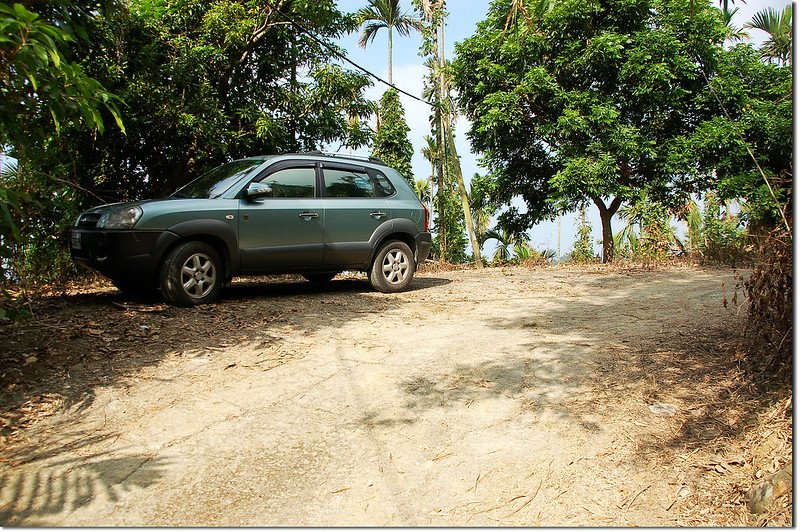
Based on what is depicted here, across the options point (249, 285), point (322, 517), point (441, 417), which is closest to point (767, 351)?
point (441, 417)

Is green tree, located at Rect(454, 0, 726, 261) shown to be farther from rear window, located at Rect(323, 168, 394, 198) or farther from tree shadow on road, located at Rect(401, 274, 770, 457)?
tree shadow on road, located at Rect(401, 274, 770, 457)

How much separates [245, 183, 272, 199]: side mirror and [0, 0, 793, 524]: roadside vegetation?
212 centimetres

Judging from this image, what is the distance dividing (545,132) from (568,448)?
16.1m

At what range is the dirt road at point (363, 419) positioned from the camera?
360 centimetres

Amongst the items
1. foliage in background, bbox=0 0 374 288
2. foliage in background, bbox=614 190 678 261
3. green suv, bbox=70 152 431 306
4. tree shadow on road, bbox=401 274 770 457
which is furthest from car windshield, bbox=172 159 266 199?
foliage in background, bbox=614 190 678 261

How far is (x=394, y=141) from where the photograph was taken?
2022 centimetres

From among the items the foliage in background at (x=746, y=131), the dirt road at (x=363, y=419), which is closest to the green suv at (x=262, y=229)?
the dirt road at (x=363, y=419)

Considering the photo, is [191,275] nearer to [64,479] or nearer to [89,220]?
[89,220]

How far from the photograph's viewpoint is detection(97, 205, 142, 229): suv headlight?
7559 millimetres

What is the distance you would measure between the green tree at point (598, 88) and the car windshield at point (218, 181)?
1144 centimetres

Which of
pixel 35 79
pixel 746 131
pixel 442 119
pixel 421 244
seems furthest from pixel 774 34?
pixel 35 79

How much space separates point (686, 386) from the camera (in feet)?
16.8

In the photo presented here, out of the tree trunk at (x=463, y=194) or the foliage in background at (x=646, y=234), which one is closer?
the foliage in background at (x=646, y=234)

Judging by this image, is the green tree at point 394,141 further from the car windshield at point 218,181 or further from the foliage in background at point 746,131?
the car windshield at point 218,181
